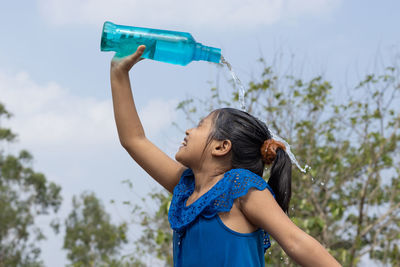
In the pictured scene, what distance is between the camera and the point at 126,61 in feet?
5.56

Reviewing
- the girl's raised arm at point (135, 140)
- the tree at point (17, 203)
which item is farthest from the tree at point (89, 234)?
the girl's raised arm at point (135, 140)

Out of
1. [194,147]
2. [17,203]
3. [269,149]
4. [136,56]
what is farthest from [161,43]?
[17,203]

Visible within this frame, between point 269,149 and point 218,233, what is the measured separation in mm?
302

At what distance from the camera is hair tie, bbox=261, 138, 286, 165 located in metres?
1.63

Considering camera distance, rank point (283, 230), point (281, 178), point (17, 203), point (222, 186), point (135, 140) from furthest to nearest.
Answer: point (17, 203), point (135, 140), point (281, 178), point (222, 186), point (283, 230)

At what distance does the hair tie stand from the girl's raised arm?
31 centimetres

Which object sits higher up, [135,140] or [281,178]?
[135,140]

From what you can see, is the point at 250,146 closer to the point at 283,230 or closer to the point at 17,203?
the point at 283,230

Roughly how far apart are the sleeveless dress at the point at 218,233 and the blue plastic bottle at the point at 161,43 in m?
0.37

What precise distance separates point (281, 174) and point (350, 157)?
3930 mm

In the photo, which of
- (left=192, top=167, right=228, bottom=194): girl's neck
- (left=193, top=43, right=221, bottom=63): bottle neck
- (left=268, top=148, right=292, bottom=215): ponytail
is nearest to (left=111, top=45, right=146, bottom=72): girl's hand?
(left=193, top=43, right=221, bottom=63): bottle neck

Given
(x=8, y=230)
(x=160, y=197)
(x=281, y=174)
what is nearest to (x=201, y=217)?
(x=281, y=174)

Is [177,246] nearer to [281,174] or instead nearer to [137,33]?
[281,174]

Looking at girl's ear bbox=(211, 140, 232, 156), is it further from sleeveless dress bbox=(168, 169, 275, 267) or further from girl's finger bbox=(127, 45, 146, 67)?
girl's finger bbox=(127, 45, 146, 67)
